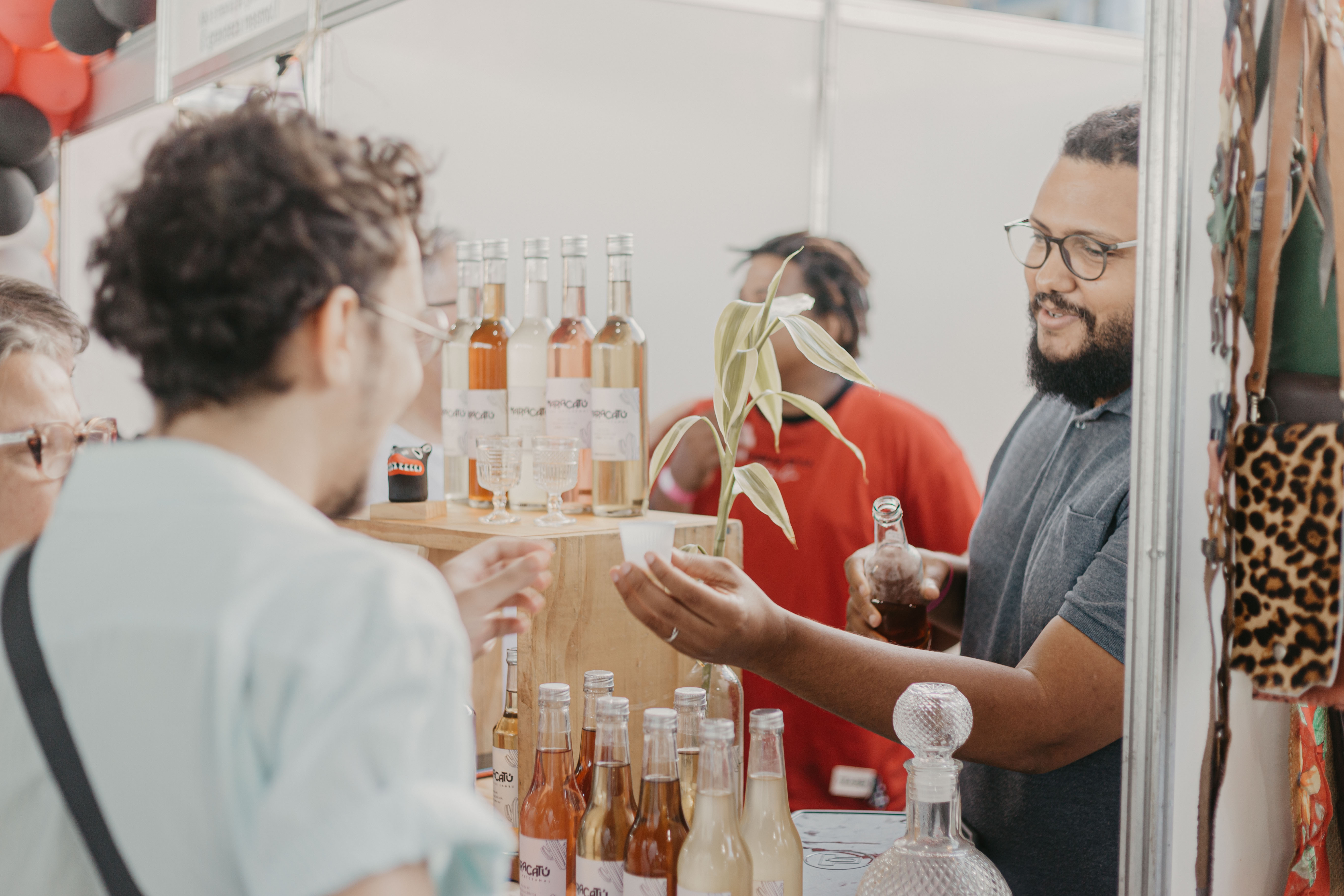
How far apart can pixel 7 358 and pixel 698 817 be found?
4.05ft

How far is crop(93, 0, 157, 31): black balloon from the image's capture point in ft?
8.91

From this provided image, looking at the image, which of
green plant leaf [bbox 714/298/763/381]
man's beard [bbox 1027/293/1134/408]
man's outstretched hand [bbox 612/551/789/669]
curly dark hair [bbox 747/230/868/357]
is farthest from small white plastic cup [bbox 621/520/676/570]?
Answer: curly dark hair [bbox 747/230/868/357]

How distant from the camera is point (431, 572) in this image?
0.69 m

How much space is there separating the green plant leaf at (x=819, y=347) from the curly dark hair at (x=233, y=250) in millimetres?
663

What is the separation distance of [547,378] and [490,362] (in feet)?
0.34

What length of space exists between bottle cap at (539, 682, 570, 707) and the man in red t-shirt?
1.46m

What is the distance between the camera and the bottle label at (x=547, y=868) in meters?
1.19

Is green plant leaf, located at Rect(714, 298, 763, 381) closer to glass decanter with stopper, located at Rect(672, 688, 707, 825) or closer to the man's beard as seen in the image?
glass decanter with stopper, located at Rect(672, 688, 707, 825)

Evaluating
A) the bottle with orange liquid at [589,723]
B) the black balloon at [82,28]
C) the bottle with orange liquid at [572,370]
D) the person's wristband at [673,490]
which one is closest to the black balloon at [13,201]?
the black balloon at [82,28]

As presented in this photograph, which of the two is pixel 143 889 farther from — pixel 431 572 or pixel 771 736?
pixel 771 736

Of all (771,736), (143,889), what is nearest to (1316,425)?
(771,736)

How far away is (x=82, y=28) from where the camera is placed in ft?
9.20

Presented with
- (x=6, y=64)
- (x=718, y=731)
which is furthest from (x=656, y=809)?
(x=6, y=64)

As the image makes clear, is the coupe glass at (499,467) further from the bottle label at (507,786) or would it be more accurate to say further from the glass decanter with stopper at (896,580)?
the glass decanter with stopper at (896,580)
